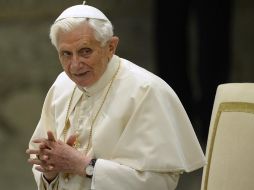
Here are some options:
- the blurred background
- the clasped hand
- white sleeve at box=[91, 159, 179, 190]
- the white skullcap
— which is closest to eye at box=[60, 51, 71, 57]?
the white skullcap

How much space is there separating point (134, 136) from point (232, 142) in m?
0.51

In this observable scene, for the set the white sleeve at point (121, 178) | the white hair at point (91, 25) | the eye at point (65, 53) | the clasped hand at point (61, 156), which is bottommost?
the white sleeve at point (121, 178)

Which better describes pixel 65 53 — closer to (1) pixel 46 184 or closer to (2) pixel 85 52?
(2) pixel 85 52

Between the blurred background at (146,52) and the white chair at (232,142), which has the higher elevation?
the white chair at (232,142)

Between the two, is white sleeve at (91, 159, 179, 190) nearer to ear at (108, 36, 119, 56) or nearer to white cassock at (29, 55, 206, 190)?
white cassock at (29, 55, 206, 190)

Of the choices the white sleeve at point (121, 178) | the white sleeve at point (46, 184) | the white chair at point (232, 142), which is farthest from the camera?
the white chair at point (232, 142)

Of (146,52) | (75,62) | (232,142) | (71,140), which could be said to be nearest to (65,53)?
(75,62)

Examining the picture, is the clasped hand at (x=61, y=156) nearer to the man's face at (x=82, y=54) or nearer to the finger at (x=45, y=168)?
the finger at (x=45, y=168)

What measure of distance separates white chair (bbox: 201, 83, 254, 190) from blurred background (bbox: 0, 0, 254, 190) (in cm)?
376

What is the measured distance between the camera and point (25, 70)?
29.1 ft

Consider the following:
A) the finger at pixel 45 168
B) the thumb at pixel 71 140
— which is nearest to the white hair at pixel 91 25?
the thumb at pixel 71 140

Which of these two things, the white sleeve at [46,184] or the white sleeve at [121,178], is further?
the white sleeve at [46,184]

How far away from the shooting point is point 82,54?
3148 mm

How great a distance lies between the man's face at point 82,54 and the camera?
10.2 ft
